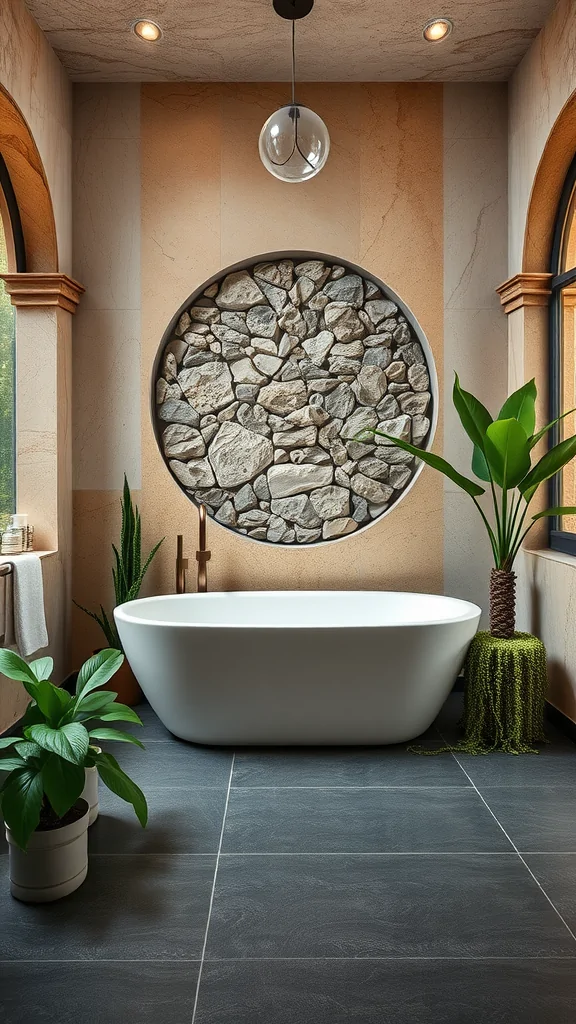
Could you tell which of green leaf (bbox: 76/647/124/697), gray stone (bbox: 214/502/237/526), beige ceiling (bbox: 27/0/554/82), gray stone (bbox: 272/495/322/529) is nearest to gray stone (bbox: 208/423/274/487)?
gray stone (bbox: 214/502/237/526)

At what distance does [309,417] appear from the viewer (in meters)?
3.77

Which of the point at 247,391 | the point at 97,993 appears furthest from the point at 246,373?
the point at 97,993

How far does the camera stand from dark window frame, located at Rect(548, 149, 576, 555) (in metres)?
3.33

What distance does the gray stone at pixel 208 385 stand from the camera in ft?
12.4

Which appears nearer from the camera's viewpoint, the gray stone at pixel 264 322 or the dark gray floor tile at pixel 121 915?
the dark gray floor tile at pixel 121 915

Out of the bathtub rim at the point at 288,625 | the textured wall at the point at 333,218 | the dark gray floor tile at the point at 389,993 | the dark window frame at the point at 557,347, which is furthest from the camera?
the textured wall at the point at 333,218

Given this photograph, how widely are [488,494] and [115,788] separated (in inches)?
95.4

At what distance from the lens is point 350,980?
1.55 metres

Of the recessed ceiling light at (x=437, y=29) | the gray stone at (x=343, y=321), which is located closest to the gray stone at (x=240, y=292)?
the gray stone at (x=343, y=321)

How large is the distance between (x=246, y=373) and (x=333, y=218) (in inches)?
33.7

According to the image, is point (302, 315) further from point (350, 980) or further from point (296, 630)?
point (350, 980)

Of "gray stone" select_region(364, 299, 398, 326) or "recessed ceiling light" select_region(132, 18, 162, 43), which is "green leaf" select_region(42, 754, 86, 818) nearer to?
"gray stone" select_region(364, 299, 398, 326)

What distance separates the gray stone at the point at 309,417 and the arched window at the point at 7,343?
52.0 inches

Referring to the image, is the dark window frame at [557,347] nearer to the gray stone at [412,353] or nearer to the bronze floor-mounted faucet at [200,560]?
the gray stone at [412,353]
